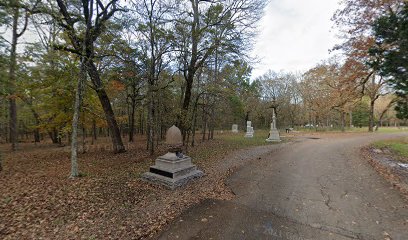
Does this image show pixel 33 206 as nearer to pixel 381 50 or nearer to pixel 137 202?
pixel 137 202

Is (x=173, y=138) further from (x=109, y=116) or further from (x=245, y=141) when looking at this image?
(x=245, y=141)

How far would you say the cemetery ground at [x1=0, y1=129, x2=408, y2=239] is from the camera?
11.3ft

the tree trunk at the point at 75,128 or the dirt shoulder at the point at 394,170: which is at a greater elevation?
the tree trunk at the point at 75,128

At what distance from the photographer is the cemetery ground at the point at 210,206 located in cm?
345

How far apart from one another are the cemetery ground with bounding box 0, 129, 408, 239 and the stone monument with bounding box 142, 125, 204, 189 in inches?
10.7

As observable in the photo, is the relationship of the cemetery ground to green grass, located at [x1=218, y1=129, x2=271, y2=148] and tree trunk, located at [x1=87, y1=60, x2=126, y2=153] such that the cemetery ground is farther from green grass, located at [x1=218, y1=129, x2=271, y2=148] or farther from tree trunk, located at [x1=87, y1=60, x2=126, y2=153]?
green grass, located at [x1=218, y1=129, x2=271, y2=148]

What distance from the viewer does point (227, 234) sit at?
11.1 feet

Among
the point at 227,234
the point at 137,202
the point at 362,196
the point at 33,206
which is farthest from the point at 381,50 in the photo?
A: the point at 33,206

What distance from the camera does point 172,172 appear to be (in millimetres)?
5684

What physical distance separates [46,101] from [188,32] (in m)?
9.59

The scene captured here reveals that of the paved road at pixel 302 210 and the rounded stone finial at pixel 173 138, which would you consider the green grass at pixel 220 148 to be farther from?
the paved road at pixel 302 210

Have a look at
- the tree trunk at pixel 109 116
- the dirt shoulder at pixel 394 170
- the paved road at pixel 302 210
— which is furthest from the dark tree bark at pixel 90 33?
the dirt shoulder at pixel 394 170

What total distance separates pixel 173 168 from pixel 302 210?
3.71 m

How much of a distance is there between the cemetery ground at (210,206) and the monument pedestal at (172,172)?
0.82ft
